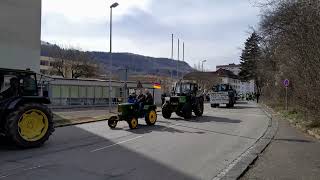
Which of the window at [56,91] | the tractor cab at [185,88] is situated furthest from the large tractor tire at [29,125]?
the window at [56,91]

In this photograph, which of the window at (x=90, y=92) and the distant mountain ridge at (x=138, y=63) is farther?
the distant mountain ridge at (x=138, y=63)

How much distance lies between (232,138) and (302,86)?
6233 mm

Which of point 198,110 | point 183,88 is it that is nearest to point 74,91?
point 183,88

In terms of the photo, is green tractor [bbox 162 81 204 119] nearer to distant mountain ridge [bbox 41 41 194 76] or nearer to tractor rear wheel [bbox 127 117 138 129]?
tractor rear wheel [bbox 127 117 138 129]

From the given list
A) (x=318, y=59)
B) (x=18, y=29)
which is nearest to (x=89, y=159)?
(x=318, y=59)

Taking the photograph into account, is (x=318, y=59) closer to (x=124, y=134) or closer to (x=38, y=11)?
(x=124, y=134)

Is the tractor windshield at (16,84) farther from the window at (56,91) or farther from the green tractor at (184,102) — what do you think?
the window at (56,91)

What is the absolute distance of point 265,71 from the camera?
58.3 metres

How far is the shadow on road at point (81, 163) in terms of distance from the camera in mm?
10578

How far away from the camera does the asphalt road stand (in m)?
10.9

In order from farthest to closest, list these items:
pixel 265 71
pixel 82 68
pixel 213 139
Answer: pixel 82 68 → pixel 265 71 → pixel 213 139

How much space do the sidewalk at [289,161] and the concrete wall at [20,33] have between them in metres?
20.3

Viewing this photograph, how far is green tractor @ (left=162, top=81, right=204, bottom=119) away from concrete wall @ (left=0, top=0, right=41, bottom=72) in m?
9.96

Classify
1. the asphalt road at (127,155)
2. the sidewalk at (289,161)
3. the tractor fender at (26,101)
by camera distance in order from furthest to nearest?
the tractor fender at (26,101)
the asphalt road at (127,155)
the sidewalk at (289,161)
